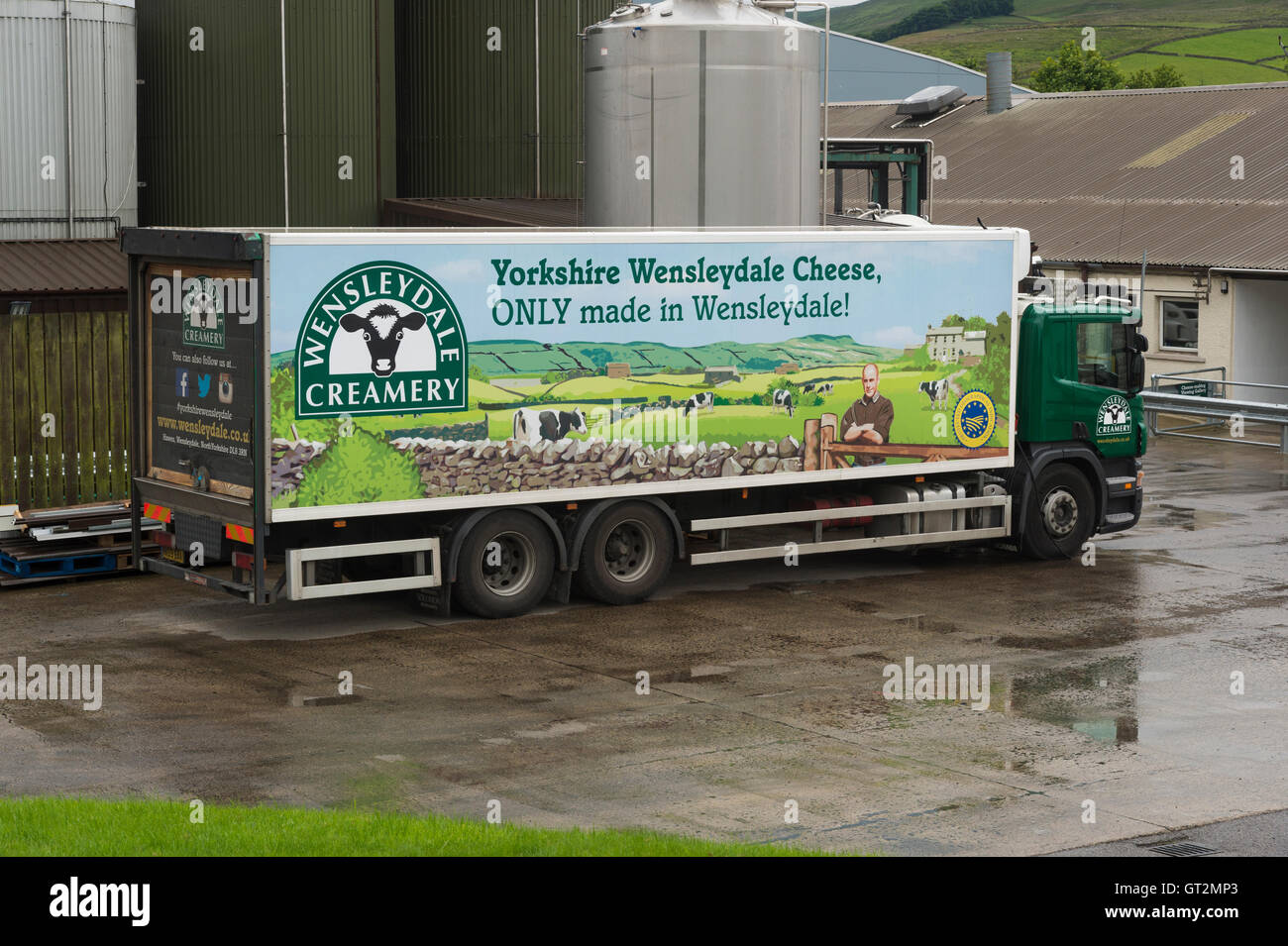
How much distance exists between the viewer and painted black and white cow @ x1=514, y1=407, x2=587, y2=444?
16516mm

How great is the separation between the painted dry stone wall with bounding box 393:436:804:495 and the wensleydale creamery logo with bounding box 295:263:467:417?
1.44 ft

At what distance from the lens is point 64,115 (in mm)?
22094

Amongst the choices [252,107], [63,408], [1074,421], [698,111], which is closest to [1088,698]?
[1074,421]

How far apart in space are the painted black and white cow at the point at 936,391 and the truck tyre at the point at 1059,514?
1617 millimetres

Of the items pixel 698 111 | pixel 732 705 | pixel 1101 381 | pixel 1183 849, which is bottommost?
pixel 1183 849

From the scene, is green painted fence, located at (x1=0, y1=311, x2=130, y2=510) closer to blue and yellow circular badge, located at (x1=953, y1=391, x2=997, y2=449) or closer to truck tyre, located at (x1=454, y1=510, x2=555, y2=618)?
truck tyre, located at (x1=454, y1=510, x2=555, y2=618)

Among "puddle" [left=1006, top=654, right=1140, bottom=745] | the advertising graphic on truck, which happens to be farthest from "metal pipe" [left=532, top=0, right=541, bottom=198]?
"puddle" [left=1006, top=654, right=1140, bottom=745]

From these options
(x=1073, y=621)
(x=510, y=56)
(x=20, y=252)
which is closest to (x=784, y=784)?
(x=1073, y=621)

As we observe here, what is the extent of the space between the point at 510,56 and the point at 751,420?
488 inches

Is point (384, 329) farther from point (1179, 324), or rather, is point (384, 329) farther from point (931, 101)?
point (931, 101)

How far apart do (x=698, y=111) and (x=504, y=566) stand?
18.9 feet

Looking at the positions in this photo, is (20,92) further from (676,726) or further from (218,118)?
(676,726)

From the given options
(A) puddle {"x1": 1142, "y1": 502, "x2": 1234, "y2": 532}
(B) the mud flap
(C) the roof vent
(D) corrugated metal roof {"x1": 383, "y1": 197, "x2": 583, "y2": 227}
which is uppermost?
(C) the roof vent

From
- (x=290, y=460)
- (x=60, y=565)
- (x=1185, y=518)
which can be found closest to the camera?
(x=290, y=460)
